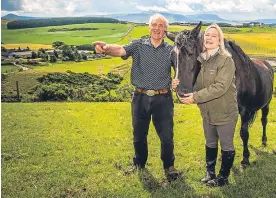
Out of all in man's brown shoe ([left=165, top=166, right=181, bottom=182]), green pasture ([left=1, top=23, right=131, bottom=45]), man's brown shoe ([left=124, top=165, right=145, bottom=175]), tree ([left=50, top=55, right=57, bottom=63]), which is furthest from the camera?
tree ([left=50, top=55, right=57, bottom=63])

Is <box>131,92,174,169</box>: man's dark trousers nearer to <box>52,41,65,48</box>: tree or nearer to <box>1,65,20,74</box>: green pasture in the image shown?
<box>1,65,20,74</box>: green pasture

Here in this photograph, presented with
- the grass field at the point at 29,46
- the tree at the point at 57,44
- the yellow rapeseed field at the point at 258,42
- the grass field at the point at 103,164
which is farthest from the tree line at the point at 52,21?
the grass field at the point at 103,164

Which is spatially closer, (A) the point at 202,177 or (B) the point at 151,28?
(B) the point at 151,28

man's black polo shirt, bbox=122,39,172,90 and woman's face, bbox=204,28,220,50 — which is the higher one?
woman's face, bbox=204,28,220,50

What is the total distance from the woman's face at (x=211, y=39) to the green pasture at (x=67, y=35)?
5851 centimetres

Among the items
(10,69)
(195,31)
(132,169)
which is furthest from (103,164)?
(10,69)

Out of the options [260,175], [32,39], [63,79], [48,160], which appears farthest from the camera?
[32,39]

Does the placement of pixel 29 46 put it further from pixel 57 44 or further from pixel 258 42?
pixel 258 42

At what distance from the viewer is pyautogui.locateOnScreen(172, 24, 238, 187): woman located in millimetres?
4559

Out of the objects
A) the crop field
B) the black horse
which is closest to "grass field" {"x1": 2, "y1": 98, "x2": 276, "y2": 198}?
the crop field

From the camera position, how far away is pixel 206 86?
188 inches

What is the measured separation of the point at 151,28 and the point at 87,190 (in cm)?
302

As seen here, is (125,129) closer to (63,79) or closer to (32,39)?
(63,79)

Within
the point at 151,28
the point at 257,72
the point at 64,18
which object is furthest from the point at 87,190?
the point at 64,18
